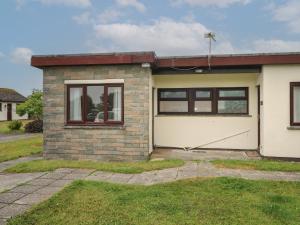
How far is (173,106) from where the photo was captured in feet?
36.8

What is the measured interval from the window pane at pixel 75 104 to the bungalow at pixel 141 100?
0.11ft

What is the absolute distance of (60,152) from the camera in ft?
31.2

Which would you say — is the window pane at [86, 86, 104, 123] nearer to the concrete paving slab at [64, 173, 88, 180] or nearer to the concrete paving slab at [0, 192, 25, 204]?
the concrete paving slab at [64, 173, 88, 180]

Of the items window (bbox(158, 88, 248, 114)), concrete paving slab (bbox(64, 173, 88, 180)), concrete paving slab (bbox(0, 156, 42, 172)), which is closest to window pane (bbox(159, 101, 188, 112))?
window (bbox(158, 88, 248, 114))

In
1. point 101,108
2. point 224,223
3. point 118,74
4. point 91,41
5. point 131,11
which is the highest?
point 131,11

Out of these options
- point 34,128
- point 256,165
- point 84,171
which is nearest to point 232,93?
Result: point 256,165

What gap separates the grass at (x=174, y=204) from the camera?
4.29 m

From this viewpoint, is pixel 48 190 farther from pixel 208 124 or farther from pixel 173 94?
pixel 208 124

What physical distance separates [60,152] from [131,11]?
9985 mm

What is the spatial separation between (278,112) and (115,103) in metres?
5.18

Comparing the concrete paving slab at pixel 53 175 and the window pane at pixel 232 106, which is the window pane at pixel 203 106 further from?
the concrete paving slab at pixel 53 175

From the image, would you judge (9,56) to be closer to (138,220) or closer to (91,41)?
(91,41)

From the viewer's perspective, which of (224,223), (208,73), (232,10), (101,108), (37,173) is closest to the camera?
(224,223)

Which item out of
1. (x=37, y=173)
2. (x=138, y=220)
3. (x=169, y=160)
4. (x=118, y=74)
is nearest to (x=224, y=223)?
(x=138, y=220)
